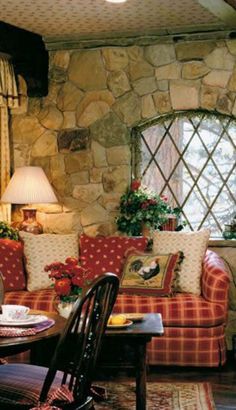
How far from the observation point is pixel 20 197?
5660 millimetres

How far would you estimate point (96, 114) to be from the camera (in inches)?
236

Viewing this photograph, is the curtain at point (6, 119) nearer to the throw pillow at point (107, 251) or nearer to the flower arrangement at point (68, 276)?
the throw pillow at point (107, 251)

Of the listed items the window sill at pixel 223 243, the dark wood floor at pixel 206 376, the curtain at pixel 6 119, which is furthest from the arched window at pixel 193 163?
the dark wood floor at pixel 206 376

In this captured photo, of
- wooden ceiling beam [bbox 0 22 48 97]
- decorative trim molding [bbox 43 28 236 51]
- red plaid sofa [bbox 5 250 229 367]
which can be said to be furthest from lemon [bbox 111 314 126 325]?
decorative trim molding [bbox 43 28 236 51]

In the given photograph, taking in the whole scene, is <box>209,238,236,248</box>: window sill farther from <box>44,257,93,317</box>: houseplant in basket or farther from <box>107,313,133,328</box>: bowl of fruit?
<box>44,257,93,317</box>: houseplant in basket

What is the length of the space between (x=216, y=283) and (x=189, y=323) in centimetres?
34

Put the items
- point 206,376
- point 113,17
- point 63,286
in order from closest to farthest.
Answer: point 63,286 → point 206,376 → point 113,17

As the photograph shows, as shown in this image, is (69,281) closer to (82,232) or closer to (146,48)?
(82,232)

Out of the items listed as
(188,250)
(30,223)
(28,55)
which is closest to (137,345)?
(188,250)

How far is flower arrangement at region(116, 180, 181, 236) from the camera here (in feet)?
18.7

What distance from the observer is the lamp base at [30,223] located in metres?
5.85

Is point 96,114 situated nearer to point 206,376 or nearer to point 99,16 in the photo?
point 99,16

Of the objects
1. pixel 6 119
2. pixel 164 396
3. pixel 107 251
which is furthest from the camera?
pixel 6 119

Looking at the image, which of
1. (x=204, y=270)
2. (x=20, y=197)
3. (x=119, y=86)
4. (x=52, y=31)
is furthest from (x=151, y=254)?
(x=52, y=31)
